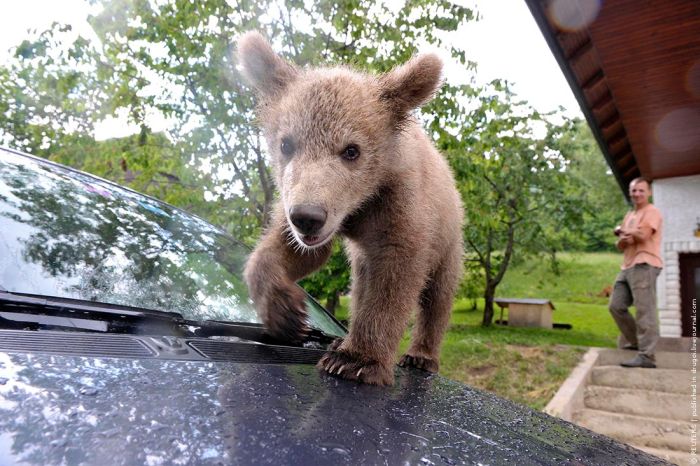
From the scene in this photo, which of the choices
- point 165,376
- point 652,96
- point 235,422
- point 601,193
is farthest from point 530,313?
point 235,422

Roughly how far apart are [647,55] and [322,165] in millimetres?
5389

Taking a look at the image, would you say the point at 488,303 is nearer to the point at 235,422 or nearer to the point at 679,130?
the point at 679,130

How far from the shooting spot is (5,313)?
174 centimetres

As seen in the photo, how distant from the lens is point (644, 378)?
27.1 ft

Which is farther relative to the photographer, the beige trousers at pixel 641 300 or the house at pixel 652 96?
the beige trousers at pixel 641 300

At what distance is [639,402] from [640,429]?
2.59 ft

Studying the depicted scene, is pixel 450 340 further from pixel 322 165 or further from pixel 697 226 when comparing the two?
pixel 322 165

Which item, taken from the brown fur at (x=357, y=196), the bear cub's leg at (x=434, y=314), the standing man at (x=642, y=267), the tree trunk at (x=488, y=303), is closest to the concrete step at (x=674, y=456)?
the standing man at (x=642, y=267)

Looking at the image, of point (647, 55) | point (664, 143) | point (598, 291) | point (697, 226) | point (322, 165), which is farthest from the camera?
point (598, 291)

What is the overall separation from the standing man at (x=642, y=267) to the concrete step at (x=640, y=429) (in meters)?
1.45

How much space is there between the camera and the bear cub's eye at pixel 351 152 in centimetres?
278

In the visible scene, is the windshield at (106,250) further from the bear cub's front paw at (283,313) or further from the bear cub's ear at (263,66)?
the bear cub's ear at (263,66)

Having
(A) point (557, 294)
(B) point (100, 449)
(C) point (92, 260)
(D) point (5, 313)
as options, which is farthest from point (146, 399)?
(A) point (557, 294)

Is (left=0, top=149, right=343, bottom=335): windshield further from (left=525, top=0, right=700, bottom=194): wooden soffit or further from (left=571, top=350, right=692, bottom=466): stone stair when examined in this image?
(left=571, top=350, right=692, bottom=466): stone stair
